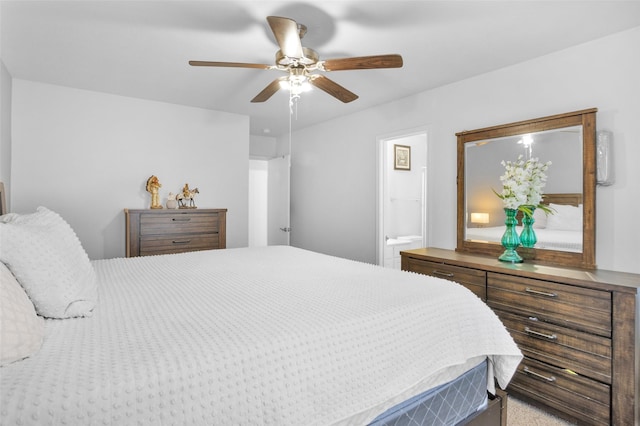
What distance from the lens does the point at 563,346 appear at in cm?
199

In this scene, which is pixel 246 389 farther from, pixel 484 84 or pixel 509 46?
pixel 484 84

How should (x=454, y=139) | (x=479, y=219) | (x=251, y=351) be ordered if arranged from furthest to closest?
(x=454, y=139) < (x=479, y=219) < (x=251, y=351)

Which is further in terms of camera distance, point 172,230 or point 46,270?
point 172,230

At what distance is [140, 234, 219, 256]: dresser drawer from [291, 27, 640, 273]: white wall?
5.67ft

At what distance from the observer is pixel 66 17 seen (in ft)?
6.91

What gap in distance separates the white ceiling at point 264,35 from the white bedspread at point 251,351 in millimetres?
1622

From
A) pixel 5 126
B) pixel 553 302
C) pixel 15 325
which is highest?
pixel 5 126

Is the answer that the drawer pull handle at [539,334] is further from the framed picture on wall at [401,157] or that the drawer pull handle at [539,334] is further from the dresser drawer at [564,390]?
the framed picture on wall at [401,157]

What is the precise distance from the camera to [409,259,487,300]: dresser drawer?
96.4 inches

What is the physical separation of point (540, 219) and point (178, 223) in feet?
11.3

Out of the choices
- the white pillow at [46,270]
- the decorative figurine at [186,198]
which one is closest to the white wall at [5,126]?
the decorative figurine at [186,198]

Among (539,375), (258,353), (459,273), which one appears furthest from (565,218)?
(258,353)

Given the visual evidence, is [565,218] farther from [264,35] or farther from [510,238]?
[264,35]

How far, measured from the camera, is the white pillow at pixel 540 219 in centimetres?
254
